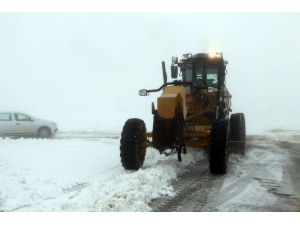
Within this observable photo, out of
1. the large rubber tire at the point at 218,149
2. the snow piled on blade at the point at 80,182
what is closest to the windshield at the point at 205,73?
the snow piled on blade at the point at 80,182

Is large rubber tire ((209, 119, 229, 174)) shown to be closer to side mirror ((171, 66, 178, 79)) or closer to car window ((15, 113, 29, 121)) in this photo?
side mirror ((171, 66, 178, 79))

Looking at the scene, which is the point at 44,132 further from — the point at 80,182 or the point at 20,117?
the point at 80,182

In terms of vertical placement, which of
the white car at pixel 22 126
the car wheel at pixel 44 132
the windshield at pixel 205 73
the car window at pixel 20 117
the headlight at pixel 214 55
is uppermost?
the headlight at pixel 214 55

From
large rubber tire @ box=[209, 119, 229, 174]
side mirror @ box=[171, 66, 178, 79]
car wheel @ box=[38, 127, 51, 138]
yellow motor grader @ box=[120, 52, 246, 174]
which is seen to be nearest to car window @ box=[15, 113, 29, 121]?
car wheel @ box=[38, 127, 51, 138]

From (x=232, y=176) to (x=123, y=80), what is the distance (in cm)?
3231

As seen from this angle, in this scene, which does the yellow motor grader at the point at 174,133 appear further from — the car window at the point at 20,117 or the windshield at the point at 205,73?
the car window at the point at 20,117

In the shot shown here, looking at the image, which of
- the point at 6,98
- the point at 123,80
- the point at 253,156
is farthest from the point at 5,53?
the point at 253,156

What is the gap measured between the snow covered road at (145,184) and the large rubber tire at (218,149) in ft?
0.60

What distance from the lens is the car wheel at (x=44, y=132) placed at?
1502 cm

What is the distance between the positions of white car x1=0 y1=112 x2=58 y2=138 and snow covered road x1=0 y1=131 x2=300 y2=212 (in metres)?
6.36

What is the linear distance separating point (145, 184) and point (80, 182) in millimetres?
1406

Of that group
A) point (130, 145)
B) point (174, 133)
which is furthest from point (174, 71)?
point (130, 145)

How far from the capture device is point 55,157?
842 cm

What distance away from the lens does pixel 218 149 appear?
633 centimetres
